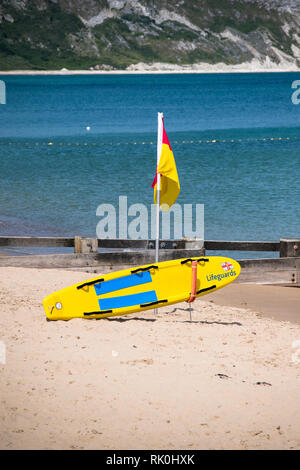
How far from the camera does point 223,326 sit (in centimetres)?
1116

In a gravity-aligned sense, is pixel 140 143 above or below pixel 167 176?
above

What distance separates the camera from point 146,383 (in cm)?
872

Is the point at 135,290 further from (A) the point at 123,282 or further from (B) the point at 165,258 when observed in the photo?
(B) the point at 165,258

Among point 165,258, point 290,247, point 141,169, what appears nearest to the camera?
point 165,258

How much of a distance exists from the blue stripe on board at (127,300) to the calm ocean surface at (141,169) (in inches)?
439

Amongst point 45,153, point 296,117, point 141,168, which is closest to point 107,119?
point 296,117

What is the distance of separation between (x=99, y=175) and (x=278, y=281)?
23695mm

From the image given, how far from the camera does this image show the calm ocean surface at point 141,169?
2475cm

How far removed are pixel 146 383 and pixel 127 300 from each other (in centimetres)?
253

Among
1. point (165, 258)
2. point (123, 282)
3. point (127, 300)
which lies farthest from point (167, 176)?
point (165, 258)

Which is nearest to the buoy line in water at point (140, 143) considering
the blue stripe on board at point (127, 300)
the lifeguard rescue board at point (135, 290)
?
the lifeguard rescue board at point (135, 290)

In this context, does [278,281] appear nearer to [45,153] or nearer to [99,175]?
[99,175]

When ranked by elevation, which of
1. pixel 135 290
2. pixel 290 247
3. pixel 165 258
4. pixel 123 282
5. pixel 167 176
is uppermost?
pixel 167 176

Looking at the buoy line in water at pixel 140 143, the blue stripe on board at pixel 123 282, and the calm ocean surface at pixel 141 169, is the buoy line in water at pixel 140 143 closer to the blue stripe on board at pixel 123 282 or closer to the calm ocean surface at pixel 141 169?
the calm ocean surface at pixel 141 169
